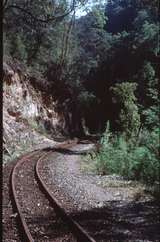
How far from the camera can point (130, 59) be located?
61062 mm

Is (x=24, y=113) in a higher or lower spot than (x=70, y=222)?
higher

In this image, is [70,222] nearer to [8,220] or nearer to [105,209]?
[8,220]

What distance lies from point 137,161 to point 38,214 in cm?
411

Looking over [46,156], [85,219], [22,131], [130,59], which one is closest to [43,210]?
[85,219]

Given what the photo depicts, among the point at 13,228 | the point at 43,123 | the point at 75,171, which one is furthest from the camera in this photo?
the point at 43,123

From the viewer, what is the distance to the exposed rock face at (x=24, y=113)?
1285 inches

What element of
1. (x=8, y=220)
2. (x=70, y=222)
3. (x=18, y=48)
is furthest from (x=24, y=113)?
(x=70, y=222)

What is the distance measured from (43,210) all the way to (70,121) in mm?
44170

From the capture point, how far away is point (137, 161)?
1491cm

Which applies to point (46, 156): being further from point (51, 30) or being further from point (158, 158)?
point (51, 30)

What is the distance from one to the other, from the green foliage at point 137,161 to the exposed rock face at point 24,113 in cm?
820

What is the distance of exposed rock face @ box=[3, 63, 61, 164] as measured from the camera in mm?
32631

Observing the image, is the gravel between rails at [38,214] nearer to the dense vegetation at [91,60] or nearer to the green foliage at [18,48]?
the dense vegetation at [91,60]

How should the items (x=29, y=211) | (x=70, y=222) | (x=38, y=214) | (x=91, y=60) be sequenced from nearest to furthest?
(x=70, y=222), (x=38, y=214), (x=29, y=211), (x=91, y=60)
